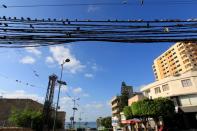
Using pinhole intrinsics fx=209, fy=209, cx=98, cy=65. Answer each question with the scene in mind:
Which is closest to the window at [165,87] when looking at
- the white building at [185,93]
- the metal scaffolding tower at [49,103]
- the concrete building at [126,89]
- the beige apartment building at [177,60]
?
the white building at [185,93]

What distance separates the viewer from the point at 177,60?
93000mm

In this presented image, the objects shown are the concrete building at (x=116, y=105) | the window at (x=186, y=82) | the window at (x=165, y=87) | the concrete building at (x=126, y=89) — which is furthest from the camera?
the concrete building at (x=126, y=89)

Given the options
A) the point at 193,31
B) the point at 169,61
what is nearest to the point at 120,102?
the point at 169,61

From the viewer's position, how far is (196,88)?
109 ft

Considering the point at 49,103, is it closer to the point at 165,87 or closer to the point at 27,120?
the point at 27,120

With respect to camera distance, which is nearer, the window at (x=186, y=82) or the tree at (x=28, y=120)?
the window at (x=186, y=82)

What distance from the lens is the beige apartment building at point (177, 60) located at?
85562mm

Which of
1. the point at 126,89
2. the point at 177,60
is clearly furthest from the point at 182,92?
the point at 177,60

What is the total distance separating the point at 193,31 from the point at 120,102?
74647mm

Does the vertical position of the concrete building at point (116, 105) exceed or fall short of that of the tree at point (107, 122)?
it exceeds it

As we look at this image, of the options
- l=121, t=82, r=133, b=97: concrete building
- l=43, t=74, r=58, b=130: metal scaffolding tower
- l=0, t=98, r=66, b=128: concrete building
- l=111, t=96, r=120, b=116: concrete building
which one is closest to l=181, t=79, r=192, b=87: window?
l=43, t=74, r=58, b=130: metal scaffolding tower

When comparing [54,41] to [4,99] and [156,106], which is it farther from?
[4,99]

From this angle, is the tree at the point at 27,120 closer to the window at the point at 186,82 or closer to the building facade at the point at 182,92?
the building facade at the point at 182,92

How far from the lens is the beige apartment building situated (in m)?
85.6
